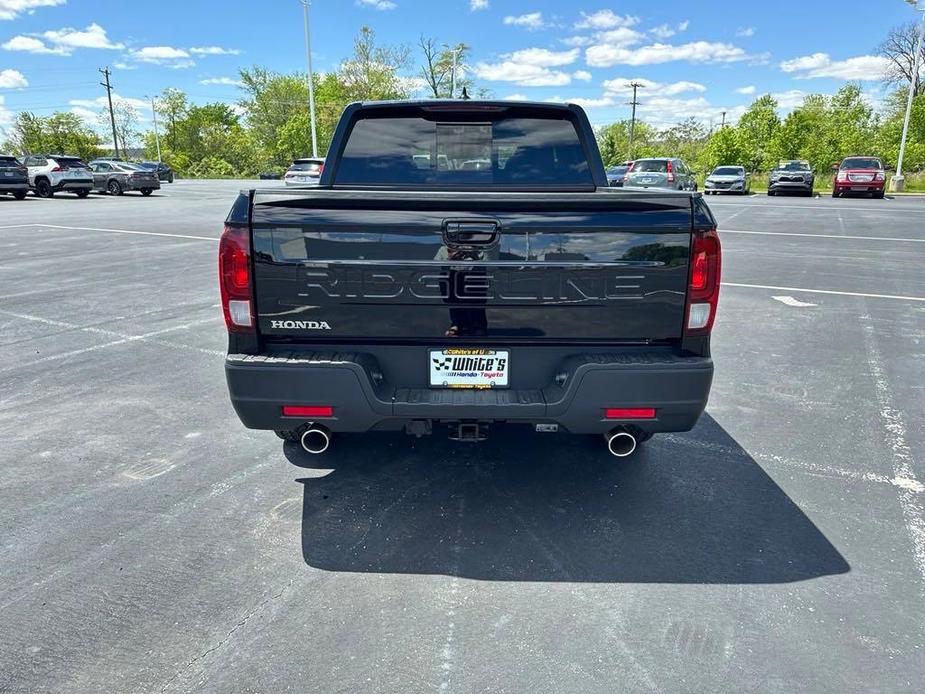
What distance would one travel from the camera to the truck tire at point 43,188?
2898cm

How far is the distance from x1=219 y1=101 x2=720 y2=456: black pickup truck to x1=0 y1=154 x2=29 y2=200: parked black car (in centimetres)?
3065

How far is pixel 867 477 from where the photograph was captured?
360 cm

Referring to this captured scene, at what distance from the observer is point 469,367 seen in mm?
2926

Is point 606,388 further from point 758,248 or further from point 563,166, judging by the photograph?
point 758,248

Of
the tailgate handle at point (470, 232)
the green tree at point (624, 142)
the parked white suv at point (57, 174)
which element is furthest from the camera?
the green tree at point (624, 142)

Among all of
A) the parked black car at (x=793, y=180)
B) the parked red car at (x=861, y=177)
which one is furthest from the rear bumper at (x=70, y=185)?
the parked red car at (x=861, y=177)

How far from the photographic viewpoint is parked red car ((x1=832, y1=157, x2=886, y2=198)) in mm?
30281

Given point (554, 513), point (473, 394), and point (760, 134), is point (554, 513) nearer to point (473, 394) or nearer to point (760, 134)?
point (473, 394)

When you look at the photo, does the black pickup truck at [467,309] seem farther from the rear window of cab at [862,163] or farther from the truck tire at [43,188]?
the rear window of cab at [862,163]

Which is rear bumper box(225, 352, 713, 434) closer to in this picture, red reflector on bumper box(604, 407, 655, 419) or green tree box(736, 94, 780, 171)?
red reflector on bumper box(604, 407, 655, 419)

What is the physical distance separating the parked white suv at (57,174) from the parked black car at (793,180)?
34377 millimetres

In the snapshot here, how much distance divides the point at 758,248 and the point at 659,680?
12.6 metres

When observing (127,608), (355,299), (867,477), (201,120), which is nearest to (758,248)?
(867,477)

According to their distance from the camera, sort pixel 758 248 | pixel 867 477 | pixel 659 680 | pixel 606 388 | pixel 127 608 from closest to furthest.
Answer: pixel 659 680 < pixel 127 608 < pixel 606 388 < pixel 867 477 < pixel 758 248
